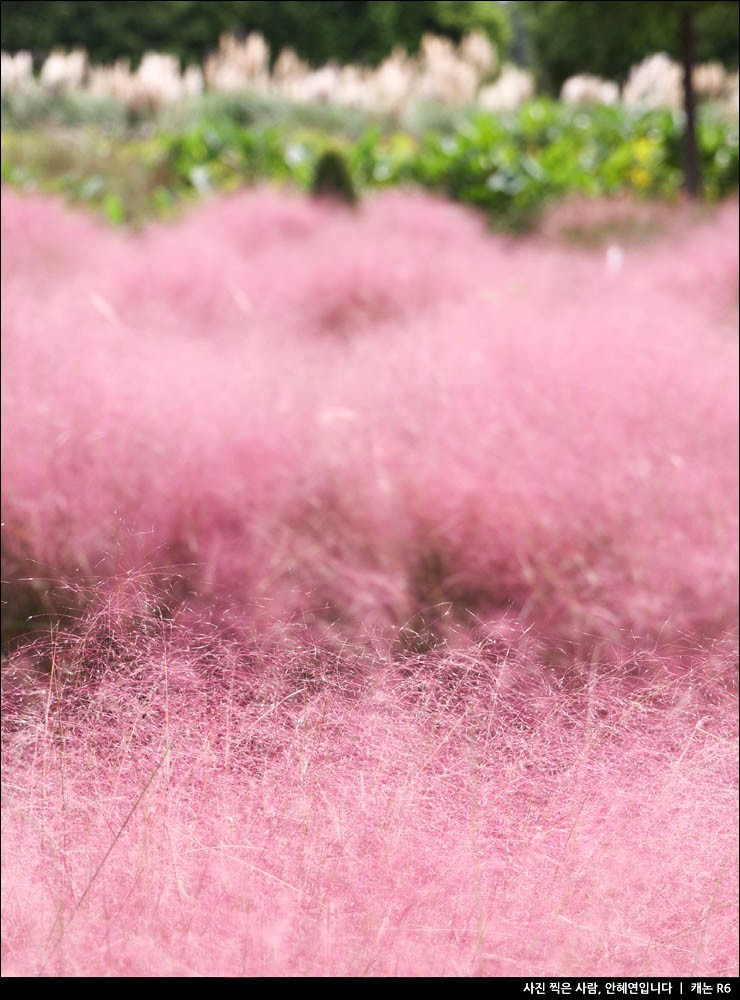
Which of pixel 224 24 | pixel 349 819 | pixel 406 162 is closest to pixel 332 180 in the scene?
pixel 406 162

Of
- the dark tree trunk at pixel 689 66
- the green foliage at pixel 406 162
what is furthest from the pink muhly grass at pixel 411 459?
the green foliage at pixel 406 162

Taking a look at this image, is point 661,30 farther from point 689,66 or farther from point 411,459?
point 411,459

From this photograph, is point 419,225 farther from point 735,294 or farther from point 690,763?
point 690,763

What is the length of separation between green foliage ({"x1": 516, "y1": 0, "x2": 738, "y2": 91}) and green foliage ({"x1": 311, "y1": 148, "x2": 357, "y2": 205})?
1.45 meters

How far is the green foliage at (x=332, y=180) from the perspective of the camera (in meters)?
5.90

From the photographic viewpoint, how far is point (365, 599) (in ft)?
6.41

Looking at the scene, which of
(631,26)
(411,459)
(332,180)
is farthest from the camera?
(332,180)

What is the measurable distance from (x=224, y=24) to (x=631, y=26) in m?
1.85

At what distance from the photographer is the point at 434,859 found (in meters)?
0.56

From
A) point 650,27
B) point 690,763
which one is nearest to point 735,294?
point 650,27

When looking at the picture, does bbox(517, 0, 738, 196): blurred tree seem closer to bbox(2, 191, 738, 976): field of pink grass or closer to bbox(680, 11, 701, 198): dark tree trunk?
bbox(680, 11, 701, 198): dark tree trunk

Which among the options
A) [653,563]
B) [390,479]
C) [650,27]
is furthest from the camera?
[650,27]

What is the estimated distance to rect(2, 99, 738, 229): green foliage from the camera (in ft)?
18.6
